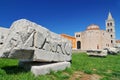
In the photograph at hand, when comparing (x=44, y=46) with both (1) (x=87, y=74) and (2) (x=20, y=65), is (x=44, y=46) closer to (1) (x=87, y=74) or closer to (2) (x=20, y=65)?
(2) (x=20, y=65)

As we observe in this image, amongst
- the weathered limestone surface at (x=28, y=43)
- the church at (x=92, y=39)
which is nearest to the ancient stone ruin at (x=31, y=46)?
the weathered limestone surface at (x=28, y=43)

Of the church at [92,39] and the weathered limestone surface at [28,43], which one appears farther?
the church at [92,39]

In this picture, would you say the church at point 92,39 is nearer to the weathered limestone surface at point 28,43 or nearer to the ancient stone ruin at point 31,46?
the ancient stone ruin at point 31,46

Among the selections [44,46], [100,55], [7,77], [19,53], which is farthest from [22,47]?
[100,55]

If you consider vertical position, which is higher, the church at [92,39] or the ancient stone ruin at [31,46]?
the church at [92,39]

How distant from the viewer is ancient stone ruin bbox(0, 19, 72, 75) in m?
5.76

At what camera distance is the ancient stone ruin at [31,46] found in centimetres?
576

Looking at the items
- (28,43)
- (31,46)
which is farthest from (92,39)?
(28,43)

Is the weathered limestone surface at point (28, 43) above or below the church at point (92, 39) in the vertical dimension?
below

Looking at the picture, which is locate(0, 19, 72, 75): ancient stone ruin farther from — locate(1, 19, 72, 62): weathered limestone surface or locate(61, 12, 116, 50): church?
locate(61, 12, 116, 50): church

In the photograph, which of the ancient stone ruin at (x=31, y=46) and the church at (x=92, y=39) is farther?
the church at (x=92, y=39)

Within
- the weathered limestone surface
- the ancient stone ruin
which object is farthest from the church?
the weathered limestone surface

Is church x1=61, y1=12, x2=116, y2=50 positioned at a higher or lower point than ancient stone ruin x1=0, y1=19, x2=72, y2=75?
higher

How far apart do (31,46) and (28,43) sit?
0.24 m
